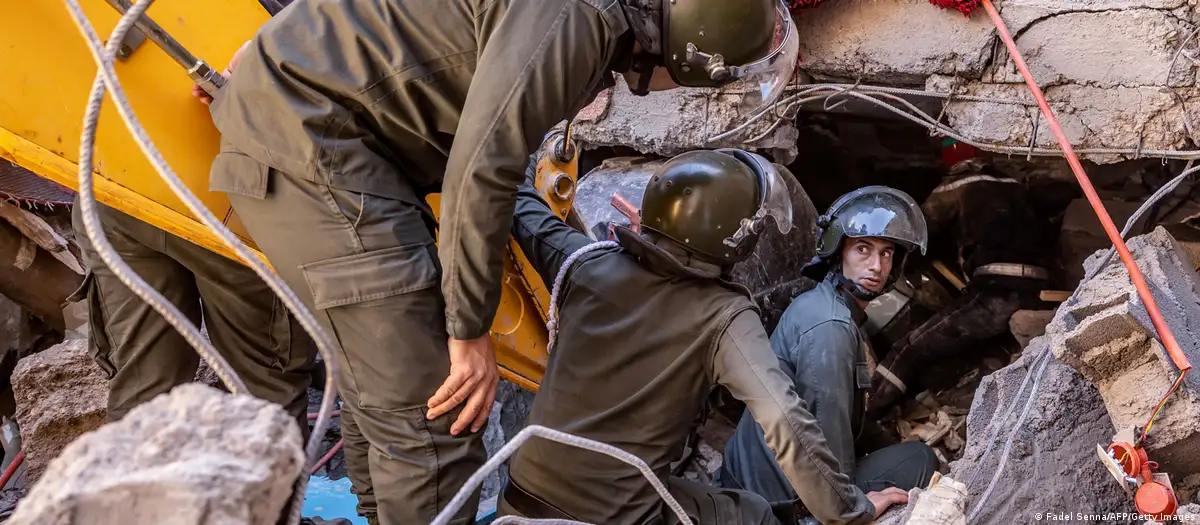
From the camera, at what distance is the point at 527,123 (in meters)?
2.02

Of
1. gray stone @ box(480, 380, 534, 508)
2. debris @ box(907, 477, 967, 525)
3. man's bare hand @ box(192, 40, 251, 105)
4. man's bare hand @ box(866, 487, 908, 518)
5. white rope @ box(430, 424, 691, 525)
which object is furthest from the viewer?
gray stone @ box(480, 380, 534, 508)

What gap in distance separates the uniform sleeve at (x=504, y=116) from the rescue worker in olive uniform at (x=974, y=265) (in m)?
3.64

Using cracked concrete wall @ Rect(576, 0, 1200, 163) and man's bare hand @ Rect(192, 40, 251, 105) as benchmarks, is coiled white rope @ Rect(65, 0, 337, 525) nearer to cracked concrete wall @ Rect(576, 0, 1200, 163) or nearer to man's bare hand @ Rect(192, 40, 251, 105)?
man's bare hand @ Rect(192, 40, 251, 105)

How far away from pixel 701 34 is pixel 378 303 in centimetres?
106

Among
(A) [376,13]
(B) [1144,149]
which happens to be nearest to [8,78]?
(A) [376,13]

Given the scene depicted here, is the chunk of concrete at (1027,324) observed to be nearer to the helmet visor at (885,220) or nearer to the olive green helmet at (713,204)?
the helmet visor at (885,220)

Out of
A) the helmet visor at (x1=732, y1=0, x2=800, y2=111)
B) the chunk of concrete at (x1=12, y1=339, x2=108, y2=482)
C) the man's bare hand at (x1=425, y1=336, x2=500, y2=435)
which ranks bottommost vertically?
the chunk of concrete at (x1=12, y1=339, x2=108, y2=482)

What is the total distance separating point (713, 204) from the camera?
2711mm

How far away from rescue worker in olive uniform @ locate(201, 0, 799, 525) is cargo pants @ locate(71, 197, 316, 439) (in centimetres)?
59

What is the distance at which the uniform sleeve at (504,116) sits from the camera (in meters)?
1.97

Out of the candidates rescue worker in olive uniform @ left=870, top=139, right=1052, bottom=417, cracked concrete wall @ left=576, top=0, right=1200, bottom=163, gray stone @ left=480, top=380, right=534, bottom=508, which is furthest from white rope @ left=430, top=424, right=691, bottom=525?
rescue worker in olive uniform @ left=870, top=139, right=1052, bottom=417

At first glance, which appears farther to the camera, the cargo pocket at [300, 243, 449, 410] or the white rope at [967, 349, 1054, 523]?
the white rope at [967, 349, 1054, 523]

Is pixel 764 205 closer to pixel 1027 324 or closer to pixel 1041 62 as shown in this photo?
pixel 1041 62

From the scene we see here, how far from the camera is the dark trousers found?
5.26 m
